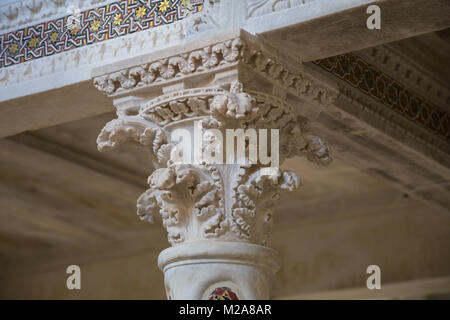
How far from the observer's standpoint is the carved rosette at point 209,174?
348 cm

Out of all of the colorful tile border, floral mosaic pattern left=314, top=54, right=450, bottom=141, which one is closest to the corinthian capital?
the colorful tile border

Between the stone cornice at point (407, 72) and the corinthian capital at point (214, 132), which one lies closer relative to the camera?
the corinthian capital at point (214, 132)

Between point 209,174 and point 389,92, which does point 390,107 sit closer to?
point 389,92

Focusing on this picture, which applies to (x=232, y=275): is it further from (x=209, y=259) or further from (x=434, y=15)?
(x=434, y=15)

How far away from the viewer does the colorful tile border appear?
4012mm

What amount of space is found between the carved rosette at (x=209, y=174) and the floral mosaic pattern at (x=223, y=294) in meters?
0.22

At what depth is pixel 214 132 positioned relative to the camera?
3.55 m

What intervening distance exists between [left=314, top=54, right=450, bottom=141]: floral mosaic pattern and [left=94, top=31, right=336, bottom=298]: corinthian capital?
503mm

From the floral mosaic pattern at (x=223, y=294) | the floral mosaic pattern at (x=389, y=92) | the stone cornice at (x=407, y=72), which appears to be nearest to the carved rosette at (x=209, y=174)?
the floral mosaic pattern at (x=223, y=294)

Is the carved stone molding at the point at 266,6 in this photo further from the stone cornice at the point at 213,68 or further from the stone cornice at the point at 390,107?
the stone cornice at the point at 390,107

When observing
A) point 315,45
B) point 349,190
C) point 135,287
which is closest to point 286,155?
point 315,45

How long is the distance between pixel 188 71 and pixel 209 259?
0.88 metres

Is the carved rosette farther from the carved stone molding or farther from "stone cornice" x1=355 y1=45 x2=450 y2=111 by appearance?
"stone cornice" x1=355 y1=45 x2=450 y2=111

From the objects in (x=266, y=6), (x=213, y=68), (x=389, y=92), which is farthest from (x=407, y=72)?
(x=213, y=68)
